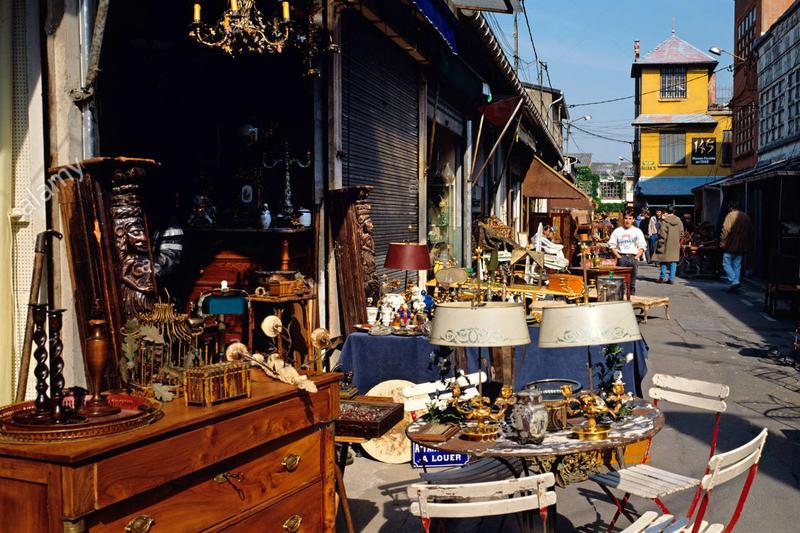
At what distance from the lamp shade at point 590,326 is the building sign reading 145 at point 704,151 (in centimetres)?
4731

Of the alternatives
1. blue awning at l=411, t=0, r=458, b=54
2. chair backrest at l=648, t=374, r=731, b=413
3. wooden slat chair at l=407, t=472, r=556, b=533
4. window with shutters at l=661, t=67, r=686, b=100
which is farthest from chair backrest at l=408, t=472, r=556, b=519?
window with shutters at l=661, t=67, r=686, b=100

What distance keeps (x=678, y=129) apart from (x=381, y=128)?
42612mm

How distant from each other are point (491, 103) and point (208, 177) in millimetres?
8565

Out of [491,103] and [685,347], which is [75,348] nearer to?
[685,347]

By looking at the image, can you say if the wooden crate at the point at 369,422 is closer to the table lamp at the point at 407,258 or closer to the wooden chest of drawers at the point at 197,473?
the wooden chest of drawers at the point at 197,473

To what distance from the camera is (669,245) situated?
21562 millimetres

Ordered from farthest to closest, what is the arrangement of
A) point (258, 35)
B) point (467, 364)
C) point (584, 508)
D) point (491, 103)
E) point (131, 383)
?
point (491, 103) → point (467, 364) → point (258, 35) → point (584, 508) → point (131, 383)

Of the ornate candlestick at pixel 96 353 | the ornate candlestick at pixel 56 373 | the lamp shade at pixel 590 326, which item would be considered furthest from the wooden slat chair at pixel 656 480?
the ornate candlestick at pixel 56 373

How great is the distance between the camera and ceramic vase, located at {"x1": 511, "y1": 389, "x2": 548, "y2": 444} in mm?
4422

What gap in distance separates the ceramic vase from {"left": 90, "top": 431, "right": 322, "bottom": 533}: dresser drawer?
115cm

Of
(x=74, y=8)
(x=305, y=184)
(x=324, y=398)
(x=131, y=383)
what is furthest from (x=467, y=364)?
(x=74, y=8)

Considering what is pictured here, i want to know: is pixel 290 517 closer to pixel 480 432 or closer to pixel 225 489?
pixel 225 489

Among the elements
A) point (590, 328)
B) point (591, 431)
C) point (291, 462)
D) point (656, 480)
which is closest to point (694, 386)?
point (656, 480)

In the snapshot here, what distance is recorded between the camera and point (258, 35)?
6113 millimetres
